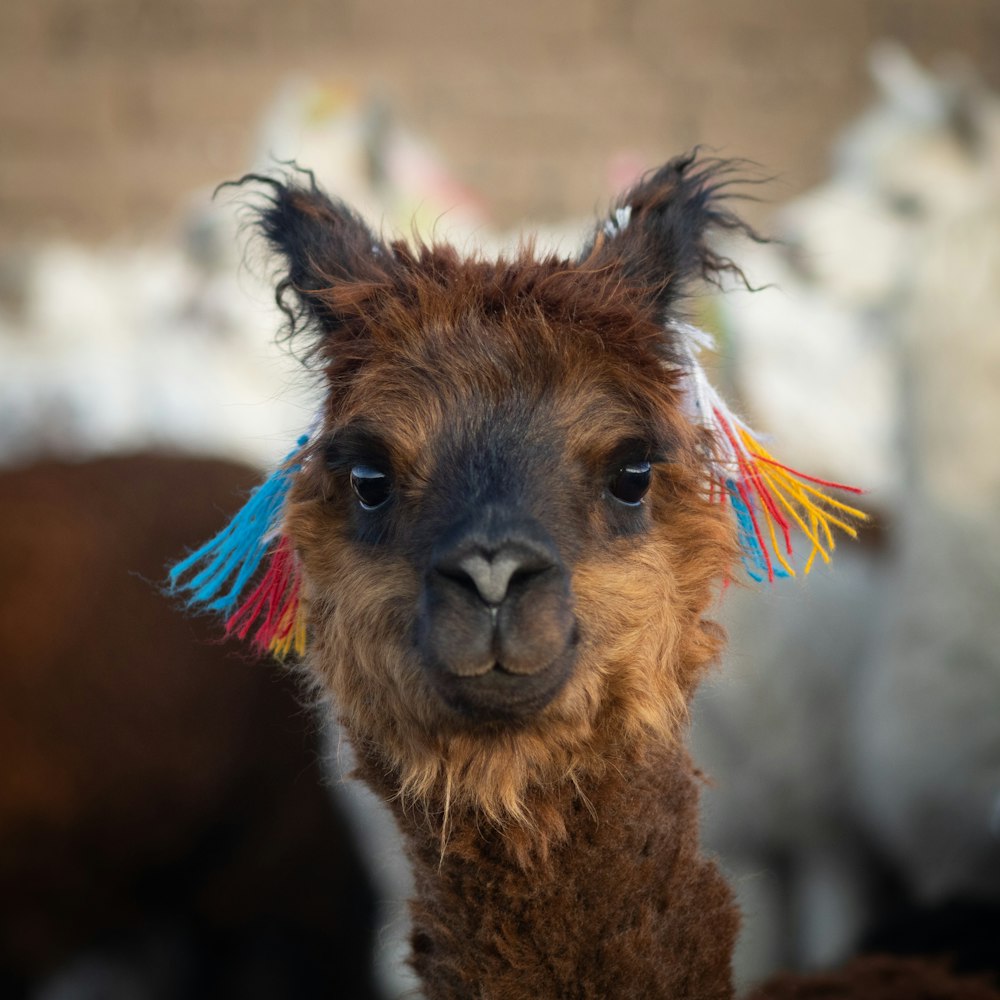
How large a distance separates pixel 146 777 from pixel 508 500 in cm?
214

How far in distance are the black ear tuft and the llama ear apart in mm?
378

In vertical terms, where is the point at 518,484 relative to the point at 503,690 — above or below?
above

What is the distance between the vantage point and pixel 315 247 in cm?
196

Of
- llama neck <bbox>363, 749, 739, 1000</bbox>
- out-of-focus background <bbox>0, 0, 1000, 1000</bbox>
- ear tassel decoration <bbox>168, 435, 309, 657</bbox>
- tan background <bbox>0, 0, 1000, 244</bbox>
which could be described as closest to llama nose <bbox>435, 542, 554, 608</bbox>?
llama neck <bbox>363, 749, 739, 1000</bbox>

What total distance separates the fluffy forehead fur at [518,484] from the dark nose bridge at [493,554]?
6 cm

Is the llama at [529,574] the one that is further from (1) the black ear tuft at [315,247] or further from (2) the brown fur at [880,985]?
(2) the brown fur at [880,985]

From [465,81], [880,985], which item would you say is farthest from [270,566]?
[465,81]

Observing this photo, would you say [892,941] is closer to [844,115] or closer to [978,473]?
[978,473]

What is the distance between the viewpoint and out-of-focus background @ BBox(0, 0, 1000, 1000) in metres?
3.38

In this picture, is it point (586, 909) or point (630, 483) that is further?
point (630, 483)

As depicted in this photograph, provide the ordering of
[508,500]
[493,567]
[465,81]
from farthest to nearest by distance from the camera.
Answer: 1. [465,81]
2. [508,500]
3. [493,567]

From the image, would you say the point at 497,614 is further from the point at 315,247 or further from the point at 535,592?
the point at 315,247

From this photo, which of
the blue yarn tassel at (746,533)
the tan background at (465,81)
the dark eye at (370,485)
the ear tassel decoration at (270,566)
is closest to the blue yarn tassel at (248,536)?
the ear tassel decoration at (270,566)

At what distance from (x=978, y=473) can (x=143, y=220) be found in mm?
5714
